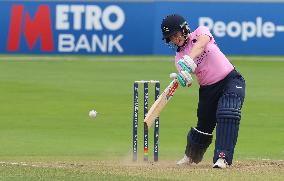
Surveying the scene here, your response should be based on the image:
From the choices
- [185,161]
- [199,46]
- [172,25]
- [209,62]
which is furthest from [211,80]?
[185,161]

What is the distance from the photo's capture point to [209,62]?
13109mm

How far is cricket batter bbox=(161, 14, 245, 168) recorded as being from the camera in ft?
42.0

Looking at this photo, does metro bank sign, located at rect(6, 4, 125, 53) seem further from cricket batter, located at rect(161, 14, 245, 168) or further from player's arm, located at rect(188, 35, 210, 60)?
player's arm, located at rect(188, 35, 210, 60)

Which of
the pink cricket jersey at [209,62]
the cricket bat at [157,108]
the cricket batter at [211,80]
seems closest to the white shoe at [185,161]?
the cricket batter at [211,80]

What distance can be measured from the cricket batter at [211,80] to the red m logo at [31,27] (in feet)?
69.1

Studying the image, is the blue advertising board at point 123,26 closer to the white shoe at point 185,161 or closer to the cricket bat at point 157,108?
the white shoe at point 185,161

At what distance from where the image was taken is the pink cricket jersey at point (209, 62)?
13.1 meters

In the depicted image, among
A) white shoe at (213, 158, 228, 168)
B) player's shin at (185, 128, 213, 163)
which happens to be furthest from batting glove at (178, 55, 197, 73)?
player's shin at (185, 128, 213, 163)

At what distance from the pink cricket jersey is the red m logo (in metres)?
21.3

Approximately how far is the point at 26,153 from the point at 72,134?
222cm

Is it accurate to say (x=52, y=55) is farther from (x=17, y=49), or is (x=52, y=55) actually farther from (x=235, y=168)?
(x=235, y=168)

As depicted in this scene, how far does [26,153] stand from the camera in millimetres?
14961

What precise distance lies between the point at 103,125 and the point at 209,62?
18.0 ft

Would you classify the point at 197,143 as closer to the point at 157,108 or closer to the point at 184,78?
the point at 157,108
